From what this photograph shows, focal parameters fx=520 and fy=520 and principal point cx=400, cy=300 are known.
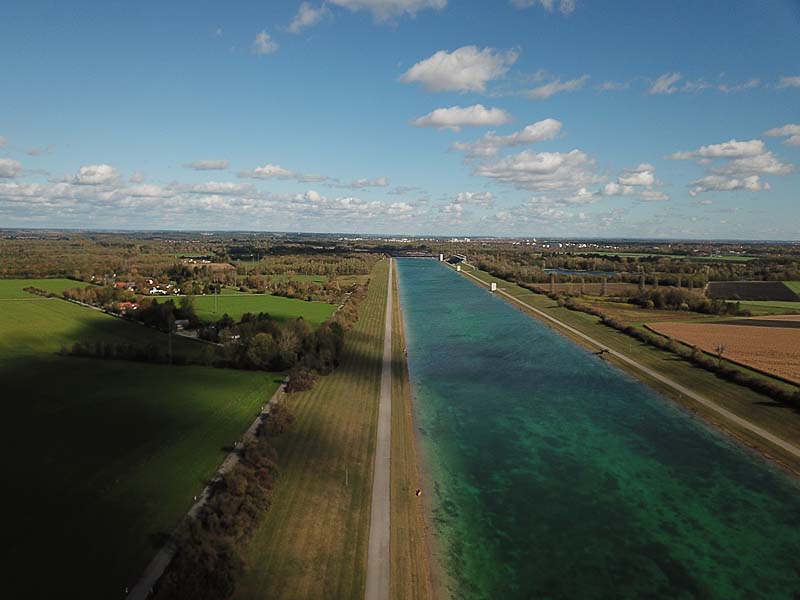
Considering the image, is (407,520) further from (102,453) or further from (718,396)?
(718,396)

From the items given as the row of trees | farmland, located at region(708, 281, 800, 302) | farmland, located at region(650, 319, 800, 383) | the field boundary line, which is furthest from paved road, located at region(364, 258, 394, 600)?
farmland, located at region(708, 281, 800, 302)

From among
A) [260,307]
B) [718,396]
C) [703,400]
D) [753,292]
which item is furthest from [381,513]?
[753,292]

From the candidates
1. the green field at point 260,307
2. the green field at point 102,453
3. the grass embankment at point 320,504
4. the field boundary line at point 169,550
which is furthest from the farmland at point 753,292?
the field boundary line at point 169,550

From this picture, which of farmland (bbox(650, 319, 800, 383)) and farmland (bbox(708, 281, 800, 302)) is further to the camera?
farmland (bbox(708, 281, 800, 302))

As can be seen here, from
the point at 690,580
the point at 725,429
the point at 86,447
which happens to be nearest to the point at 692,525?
the point at 690,580

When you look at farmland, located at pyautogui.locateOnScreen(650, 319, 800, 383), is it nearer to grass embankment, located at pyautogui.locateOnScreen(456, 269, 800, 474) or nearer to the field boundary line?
grass embankment, located at pyautogui.locateOnScreen(456, 269, 800, 474)
